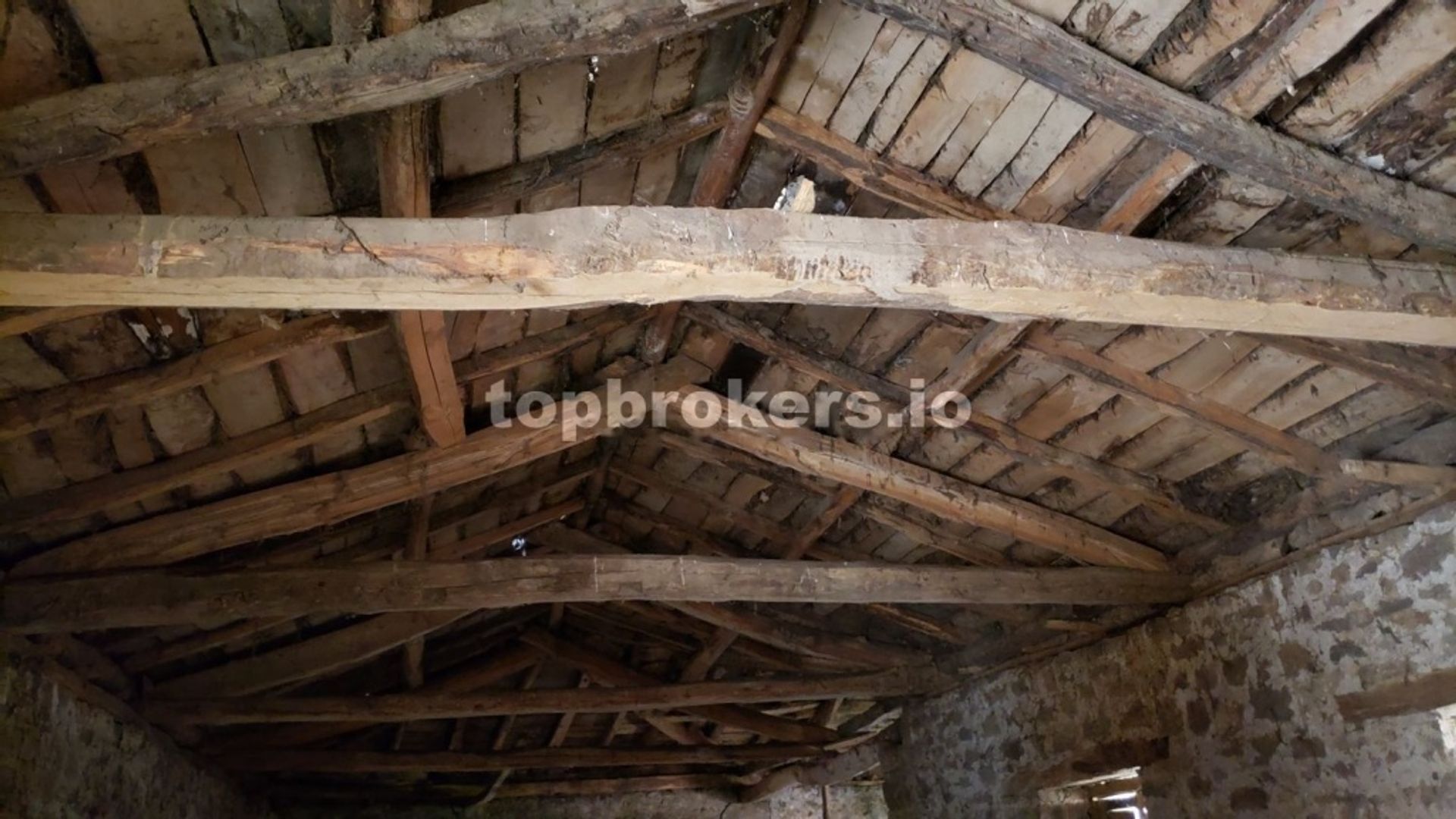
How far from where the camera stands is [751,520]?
5.29 metres

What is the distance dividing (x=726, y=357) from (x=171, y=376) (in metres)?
2.10

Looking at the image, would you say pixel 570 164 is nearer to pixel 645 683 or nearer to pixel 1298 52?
pixel 1298 52

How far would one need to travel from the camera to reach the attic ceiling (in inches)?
89.4

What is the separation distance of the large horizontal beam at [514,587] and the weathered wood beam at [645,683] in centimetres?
290

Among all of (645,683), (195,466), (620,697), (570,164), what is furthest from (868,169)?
(645,683)

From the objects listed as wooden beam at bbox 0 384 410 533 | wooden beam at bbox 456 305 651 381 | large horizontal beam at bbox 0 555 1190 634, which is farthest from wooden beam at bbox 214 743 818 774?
wooden beam at bbox 456 305 651 381

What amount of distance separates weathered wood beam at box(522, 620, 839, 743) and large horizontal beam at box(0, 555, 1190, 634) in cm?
290

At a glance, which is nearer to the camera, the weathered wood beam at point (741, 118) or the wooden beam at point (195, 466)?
the weathered wood beam at point (741, 118)

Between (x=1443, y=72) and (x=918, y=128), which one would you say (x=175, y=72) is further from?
(x=1443, y=72)

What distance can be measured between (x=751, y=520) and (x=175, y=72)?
3814mm

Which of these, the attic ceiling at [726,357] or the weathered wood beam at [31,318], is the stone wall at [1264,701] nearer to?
the attic ceiling at [726,357]

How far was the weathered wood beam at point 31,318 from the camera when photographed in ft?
7.63

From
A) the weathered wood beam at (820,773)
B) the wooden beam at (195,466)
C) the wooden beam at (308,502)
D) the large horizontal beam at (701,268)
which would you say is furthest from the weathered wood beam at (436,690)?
the large horizontal beam at (701,268)

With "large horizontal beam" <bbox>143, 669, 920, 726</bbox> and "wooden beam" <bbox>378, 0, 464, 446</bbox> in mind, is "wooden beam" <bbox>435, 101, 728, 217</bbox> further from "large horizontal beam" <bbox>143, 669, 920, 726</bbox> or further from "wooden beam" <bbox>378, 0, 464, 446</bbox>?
"large horizontal beam" <bbox>143, 669, 920, 726</bbox>
